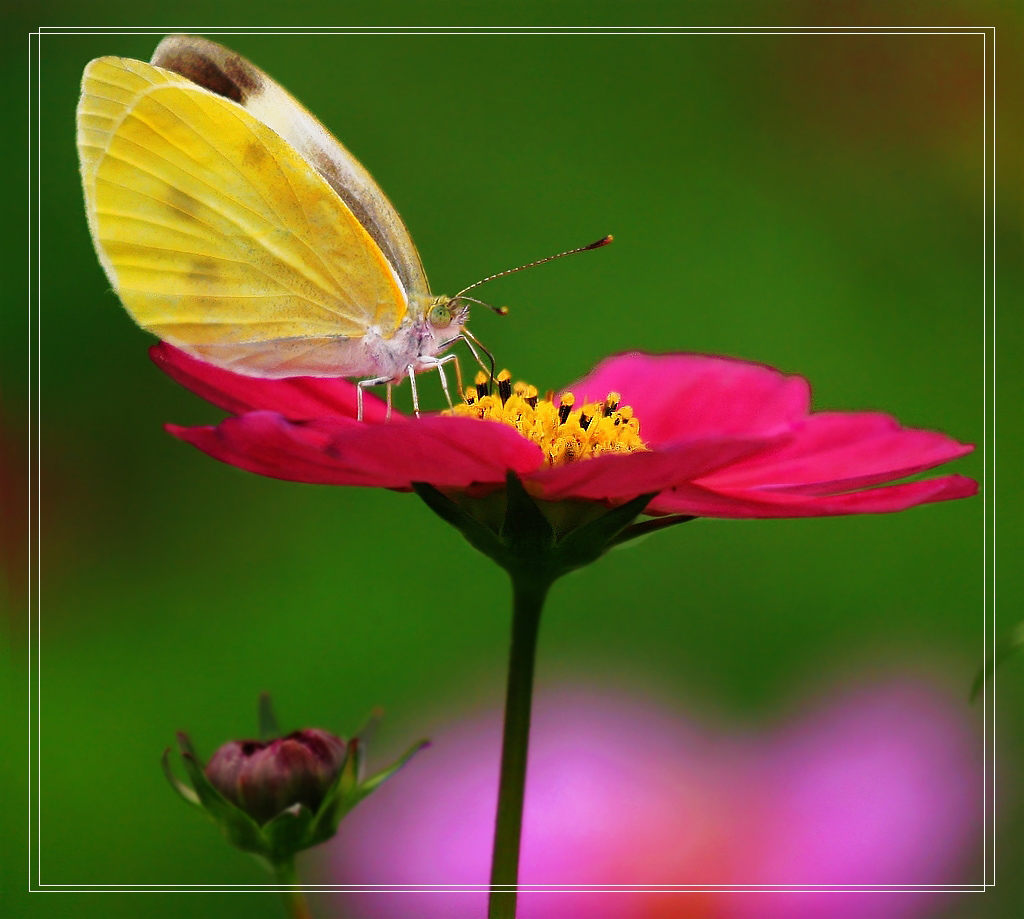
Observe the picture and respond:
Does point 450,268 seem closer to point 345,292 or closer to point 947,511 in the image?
point 345,292

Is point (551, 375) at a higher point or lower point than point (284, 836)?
higher

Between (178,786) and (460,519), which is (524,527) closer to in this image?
(460,519)

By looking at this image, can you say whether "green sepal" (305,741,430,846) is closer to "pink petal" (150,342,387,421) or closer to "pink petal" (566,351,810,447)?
"pink petal" (150,342,387,421)

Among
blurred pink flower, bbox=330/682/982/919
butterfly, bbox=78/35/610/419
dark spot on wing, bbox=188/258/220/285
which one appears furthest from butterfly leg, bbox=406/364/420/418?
blurred pink flower, bbox=330/682/982/919

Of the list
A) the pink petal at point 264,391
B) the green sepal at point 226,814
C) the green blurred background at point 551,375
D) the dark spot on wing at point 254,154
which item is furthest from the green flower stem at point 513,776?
the dark spot on wing at point 254,154

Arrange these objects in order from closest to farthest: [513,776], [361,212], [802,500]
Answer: [513,776], [802,500], [361,212]

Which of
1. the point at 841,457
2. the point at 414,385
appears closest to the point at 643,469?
the point at 841,457
